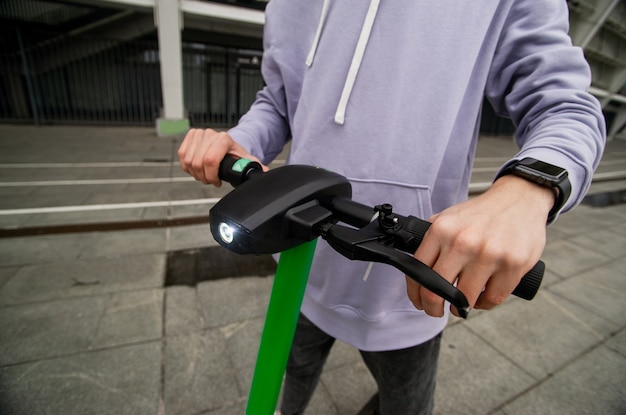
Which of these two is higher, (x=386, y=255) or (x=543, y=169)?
(x=543, y=169)

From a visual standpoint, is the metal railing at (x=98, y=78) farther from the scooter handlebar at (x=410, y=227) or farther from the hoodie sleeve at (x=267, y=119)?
the scooter handlebar at (x=410, y=227)

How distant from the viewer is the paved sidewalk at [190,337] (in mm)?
1787

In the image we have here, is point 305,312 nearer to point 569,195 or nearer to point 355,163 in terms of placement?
point 355,163

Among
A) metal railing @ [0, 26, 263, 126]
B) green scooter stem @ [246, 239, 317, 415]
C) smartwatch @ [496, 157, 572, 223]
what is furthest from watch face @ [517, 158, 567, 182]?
metal railing @ [0, 26, 263, 126]

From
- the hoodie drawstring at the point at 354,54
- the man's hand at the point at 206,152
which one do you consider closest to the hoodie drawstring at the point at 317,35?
the hoodie drawstring at the point at 354,54

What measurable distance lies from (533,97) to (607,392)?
2361 millimetres

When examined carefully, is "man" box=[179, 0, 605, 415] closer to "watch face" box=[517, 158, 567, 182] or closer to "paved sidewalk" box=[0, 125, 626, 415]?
"watch face" box=[517, 158, 567, 182]

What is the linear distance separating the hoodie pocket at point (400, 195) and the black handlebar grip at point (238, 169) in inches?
12.6

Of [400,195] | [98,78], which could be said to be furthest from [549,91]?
[98,78]

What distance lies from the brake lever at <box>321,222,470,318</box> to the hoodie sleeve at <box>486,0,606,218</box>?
378 mm

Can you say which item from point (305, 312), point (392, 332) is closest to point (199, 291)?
point (305, 312)

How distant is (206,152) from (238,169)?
0.14 m

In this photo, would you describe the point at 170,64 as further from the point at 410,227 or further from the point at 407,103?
A: the point at 410,227

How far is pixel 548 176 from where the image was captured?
0.55 metres
